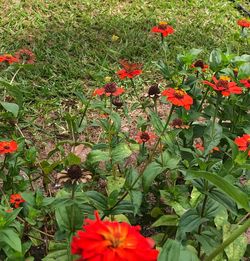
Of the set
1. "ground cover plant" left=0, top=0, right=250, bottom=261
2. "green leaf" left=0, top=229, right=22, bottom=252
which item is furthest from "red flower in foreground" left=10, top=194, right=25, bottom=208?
"green leaf" left=0, top=229, right=22, bottom=252

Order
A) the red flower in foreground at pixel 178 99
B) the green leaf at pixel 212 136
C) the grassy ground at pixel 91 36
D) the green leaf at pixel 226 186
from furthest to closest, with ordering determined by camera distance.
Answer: the grassy ground at pixel 91 36 → the green leaf at pixel 212 136 → the red flower in foreground at pixel 178 99 → the green leaf at pixel 226 186

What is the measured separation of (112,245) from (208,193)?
0.65 m

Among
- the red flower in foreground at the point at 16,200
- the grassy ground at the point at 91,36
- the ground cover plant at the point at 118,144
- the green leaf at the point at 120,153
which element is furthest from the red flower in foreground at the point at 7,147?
the grassy ground at the point at 91,36

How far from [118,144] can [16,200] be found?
1.23 ft

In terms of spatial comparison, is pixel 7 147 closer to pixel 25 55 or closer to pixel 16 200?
pixel 16 200

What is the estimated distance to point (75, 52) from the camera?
2.84m

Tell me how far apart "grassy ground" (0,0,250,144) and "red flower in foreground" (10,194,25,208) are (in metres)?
0.90

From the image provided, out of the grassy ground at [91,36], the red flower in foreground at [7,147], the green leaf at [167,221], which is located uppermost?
the red flower in foreground at [7,147]

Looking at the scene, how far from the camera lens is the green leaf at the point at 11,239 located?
1155 millimetres

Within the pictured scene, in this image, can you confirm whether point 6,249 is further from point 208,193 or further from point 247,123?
point 247,123

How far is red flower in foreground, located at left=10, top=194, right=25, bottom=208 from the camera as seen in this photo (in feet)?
4.72

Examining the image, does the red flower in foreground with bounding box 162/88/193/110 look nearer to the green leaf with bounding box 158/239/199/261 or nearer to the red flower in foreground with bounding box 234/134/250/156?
the red flower in foreground with bounding box 234/134/250/156

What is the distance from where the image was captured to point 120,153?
151 cm

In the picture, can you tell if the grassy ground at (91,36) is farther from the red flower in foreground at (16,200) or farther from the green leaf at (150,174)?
the green leaf at (150,174)
